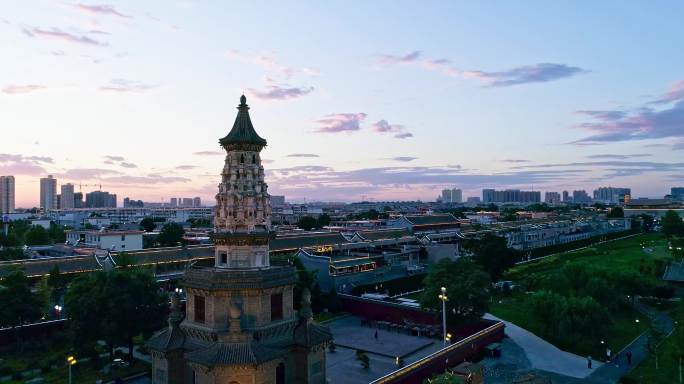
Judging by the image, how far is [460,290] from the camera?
4847cm

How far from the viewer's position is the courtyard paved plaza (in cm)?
4080

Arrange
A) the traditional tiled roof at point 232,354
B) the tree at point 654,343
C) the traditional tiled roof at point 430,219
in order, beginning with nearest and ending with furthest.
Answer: the traditional tiled roof at point 232,354 → the tree at point 654,343 → the traditional tiled roof at point 430,219

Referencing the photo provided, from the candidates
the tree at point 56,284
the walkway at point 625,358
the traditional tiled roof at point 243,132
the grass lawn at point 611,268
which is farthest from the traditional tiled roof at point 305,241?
the traditional tiled roof at point 243,132

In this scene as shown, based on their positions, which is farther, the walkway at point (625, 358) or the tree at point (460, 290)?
the tree at point (460, 290)

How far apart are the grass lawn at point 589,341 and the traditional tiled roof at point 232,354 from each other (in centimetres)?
2991

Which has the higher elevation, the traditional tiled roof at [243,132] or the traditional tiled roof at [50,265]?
the traditional tiled roof at [243,132]

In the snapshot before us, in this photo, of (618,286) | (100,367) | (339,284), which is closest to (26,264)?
(100,367)

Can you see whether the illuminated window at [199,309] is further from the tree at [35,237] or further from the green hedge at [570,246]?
the tree at [35,237]

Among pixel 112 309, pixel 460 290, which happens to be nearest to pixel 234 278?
pixel 112 309

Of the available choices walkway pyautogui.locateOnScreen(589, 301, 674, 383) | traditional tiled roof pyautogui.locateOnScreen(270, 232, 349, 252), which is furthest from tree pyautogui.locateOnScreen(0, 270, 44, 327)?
walkway pyautogui.locateOnScreen(589, 301, 674, 383)

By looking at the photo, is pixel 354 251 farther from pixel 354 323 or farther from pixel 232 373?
pixel 232 373

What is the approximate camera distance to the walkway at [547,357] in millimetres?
41097

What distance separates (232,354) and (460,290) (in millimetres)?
27238

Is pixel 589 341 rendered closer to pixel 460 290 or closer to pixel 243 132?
pixel 460 290
